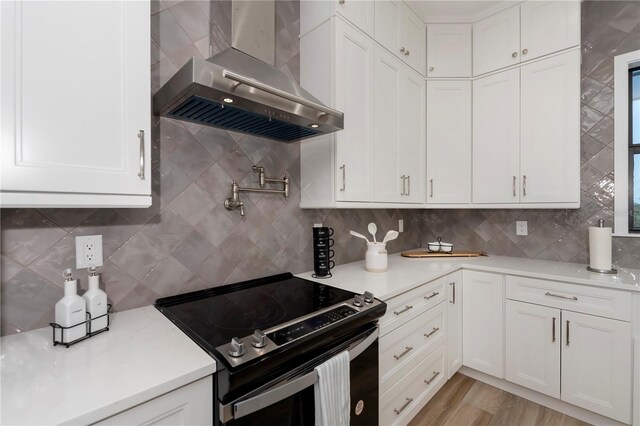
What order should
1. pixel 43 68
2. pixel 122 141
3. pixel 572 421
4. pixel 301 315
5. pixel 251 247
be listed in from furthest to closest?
1. pixel 572 421
2. pixel 251 247
3. pixel 301 315
4. pixel 122 141
5. pixel 43 68

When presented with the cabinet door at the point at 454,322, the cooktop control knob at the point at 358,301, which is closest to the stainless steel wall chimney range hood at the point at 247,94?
the cooktop control knob at the point at 358,301

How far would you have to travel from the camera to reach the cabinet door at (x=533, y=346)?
72.6 inches

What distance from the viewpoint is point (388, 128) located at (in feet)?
6.68

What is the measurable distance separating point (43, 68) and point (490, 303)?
2628mm

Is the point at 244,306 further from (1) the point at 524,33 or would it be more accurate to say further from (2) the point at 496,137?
(1) the point at 524,33

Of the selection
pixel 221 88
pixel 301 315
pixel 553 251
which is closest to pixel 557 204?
pixel 553 251

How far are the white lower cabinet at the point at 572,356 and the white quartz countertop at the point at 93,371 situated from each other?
2.06m

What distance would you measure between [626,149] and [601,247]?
0.74 metres

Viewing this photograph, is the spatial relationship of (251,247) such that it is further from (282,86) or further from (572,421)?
(572,421)

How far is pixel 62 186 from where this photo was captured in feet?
2.84

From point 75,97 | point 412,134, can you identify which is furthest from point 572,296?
point 75,97

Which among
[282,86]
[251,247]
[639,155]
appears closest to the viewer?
[282,86]

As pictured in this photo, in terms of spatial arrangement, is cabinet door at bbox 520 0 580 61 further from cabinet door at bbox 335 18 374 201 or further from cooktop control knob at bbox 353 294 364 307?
cooktop control knob at bbox 353 294 364 307

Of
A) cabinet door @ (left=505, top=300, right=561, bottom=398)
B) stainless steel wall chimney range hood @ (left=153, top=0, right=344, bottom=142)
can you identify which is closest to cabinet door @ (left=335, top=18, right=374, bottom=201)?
stainless steel wall chimney range hood @ (left=153, top=0, right=344, bottom=142)
